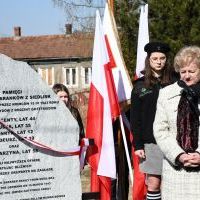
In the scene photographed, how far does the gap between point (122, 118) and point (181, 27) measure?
693cm

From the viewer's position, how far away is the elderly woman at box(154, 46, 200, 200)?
383cm

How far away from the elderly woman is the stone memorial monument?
3.34ft

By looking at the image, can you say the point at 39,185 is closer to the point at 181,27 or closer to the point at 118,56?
the point at 118,56

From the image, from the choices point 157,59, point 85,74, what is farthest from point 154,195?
point 85,74

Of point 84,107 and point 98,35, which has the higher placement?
point 98,35

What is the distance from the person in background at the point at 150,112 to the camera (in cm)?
497

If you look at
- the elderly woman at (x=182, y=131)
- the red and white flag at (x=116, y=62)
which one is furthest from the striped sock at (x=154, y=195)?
the red and white flag at (x=116, y=62)

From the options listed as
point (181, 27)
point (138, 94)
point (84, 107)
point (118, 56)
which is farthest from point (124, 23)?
point (84, 107)

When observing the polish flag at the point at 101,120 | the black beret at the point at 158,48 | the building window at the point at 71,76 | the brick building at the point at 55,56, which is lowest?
the building window at the point at 71,76

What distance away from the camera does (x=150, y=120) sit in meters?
4.95

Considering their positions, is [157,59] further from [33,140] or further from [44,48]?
[44,48]

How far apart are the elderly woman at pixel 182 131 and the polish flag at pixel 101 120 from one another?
144cm

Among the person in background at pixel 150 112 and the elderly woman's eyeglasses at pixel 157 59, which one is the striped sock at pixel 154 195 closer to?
the person in background at pixel 150 112

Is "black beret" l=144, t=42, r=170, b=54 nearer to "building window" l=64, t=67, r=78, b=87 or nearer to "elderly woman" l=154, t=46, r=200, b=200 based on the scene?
"elderly woman" l=154, t=46, r=200, b=200
